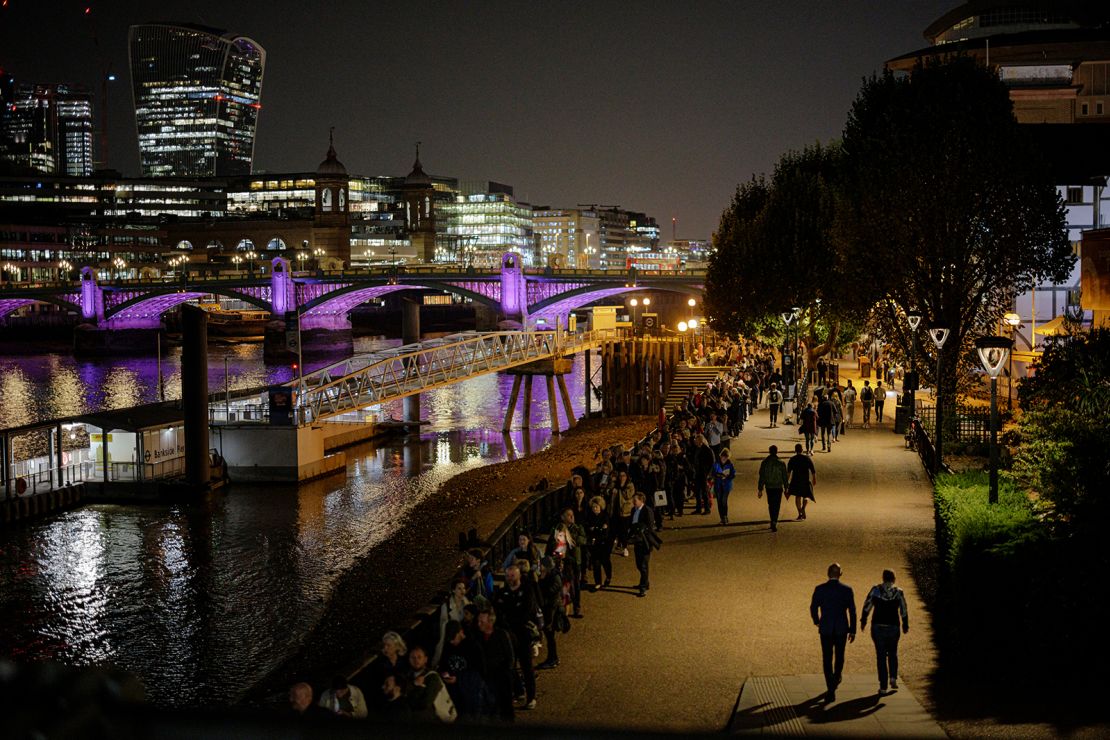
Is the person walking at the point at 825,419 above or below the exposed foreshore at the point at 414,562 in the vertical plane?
above

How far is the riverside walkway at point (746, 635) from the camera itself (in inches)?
366

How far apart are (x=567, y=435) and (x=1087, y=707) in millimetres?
35878

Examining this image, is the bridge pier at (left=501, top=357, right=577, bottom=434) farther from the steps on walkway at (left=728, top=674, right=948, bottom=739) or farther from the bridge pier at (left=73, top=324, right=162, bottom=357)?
the bridge pier at (left=73, top=324, right=162, bottom=357)

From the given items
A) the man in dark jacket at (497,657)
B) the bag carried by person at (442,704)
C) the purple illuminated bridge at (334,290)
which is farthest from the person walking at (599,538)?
the purple illuminated bridge at (334,290)

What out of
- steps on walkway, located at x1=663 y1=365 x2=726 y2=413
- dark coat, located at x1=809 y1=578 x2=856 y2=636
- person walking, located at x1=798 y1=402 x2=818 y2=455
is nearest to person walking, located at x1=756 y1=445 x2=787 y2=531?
dark coat, located at x1=809 y1=578 x2=856 y2=636

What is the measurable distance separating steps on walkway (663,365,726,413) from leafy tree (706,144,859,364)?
8.74 ft

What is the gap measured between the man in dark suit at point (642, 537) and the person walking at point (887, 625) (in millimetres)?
3861

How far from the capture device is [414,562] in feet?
77.7

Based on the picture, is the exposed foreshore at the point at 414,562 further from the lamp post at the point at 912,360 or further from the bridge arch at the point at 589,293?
the bridge arch at the point at 589,293

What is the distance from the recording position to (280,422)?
3569cm

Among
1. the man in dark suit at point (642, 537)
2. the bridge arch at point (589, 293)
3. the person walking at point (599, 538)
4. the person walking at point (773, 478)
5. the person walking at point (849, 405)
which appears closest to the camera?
the man in dark suit at point (642, 537)

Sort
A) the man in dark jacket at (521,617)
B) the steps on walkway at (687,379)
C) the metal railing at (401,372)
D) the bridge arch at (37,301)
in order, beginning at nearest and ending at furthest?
the man in dark jacket at (521,617)
the metal railing at (401,372)
the steps on walkway at (687,379)
the bridge arch at (37,301)

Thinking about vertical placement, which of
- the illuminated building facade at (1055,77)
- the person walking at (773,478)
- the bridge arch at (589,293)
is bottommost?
the person walking at (773,478)

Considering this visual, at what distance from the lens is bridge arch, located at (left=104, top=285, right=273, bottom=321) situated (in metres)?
98.8
